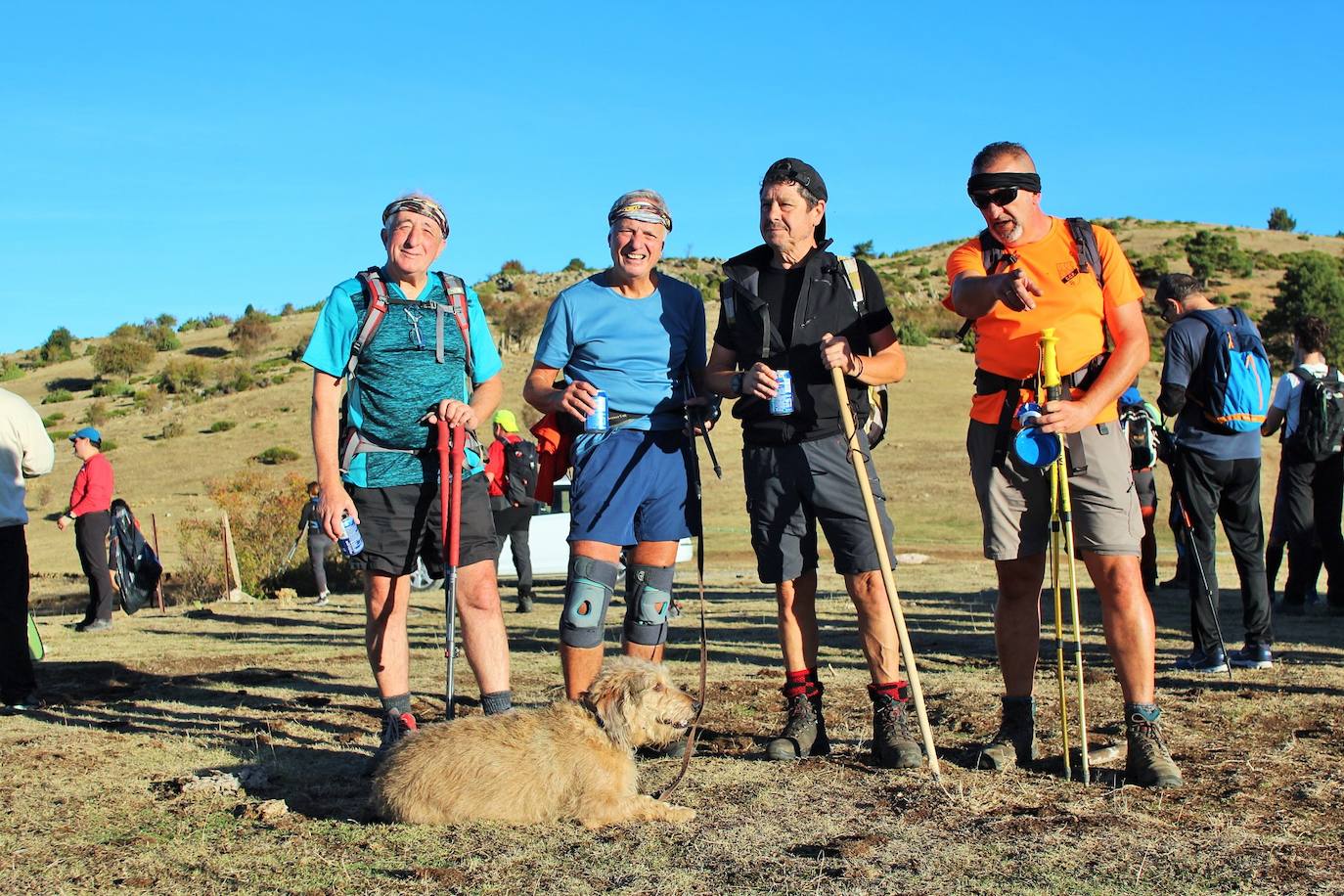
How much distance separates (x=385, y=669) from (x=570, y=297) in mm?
1823

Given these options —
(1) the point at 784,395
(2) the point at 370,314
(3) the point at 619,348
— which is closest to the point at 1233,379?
(1) the point at 784,395

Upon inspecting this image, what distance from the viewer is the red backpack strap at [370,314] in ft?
16.9

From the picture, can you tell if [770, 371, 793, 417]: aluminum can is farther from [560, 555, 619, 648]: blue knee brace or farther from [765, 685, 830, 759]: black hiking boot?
[765, 685, 830, 759]: black hiking boot

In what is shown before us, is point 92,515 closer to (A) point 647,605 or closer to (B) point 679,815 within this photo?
(A) point 647,605

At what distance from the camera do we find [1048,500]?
4957 millimetres

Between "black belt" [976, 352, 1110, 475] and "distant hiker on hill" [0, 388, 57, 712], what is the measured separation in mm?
5494

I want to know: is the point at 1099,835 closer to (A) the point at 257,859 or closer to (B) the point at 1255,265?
(A) the point at 257,859

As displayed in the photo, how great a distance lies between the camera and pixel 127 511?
42.4 feet

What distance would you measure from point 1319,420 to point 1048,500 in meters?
5.83

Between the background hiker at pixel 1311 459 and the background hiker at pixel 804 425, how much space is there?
5.65 metres

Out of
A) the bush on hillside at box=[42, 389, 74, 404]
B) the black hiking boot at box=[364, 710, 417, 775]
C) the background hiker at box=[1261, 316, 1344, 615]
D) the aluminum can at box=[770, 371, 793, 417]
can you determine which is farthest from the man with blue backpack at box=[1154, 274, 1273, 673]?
the bush on hillside at box=[42, 389, 74, 404]

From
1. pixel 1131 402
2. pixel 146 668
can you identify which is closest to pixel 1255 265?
pixel 1131 402

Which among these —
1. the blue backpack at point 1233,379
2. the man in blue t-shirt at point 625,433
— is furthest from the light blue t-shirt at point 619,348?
the blue backpack at point 1233,379

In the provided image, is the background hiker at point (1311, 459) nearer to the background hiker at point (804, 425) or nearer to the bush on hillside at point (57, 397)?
the background hiker at point (804, 425)
